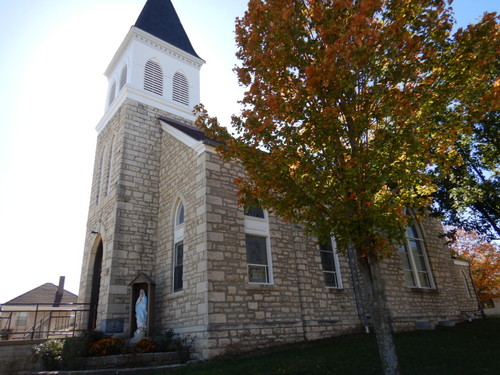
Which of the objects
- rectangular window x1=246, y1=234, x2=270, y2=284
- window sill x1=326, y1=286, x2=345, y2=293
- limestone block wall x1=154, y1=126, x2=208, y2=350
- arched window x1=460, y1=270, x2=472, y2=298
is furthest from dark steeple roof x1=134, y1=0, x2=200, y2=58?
arched window x1=460, y1=270, x2=472, y2=298

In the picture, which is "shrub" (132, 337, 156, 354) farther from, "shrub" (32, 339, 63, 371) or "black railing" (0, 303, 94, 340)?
"black railing" (0, 303, 94, 340)

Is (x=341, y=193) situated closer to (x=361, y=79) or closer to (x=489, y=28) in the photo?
(x=361, y=79)

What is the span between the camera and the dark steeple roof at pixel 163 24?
18.2 m

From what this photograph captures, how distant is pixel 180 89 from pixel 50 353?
41.3 feet

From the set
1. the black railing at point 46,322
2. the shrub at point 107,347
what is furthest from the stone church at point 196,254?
the shrub at point 107,347

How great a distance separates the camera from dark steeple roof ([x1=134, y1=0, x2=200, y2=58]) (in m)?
18.2

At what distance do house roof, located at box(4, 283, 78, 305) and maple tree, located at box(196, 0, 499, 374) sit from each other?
Result: 25.8 meters

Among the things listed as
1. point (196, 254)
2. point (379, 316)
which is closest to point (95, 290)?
point (196, 254)

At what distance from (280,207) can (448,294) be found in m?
13.7

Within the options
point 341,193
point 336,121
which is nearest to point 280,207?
point 341,193

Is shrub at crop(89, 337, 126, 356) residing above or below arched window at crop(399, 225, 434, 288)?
below

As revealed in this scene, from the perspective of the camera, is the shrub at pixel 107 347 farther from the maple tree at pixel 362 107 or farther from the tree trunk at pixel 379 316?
the tree trunk at pixel 379 316

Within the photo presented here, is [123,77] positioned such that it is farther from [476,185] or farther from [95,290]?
[476,185]

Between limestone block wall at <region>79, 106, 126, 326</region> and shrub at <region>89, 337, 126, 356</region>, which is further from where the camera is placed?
limestone block wall at <region>79, 106, 126, 326</region>
